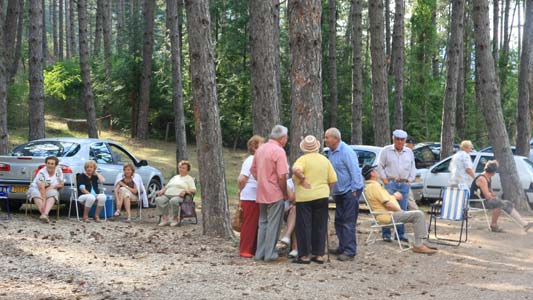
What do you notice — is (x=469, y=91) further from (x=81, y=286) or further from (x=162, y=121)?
(x=81, y=286)

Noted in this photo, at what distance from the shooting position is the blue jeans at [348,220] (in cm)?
1009

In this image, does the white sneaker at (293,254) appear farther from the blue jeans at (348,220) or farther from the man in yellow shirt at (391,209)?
the man in yellow shirt at (391,209)

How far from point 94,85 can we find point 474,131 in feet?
61.4

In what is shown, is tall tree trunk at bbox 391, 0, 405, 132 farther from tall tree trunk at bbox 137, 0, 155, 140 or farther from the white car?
tall tree trunk at bbox 137, 0, 155, 140

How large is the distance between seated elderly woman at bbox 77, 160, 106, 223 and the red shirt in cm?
503

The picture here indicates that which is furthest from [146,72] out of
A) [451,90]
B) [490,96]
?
[490,96]

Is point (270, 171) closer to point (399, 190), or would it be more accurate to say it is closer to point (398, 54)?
point (399, 190)

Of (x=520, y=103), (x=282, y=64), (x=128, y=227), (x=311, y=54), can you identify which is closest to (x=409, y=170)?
(x=311, y=54)

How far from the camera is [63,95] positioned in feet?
114

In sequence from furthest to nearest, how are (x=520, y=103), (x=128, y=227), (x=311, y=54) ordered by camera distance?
(x=520, y=103) < (x=128, y=227) < (x=311, y=54)

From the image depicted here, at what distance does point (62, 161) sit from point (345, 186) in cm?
644

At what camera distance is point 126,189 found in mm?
14172

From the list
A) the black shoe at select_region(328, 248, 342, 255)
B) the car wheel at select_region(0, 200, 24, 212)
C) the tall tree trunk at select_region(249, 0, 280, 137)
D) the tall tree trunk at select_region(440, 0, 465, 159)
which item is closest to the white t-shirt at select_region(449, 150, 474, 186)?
the tall tree trunk at select_region(249, 0, 280, 137)

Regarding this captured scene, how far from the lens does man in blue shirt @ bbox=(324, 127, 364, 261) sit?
10.0 m
